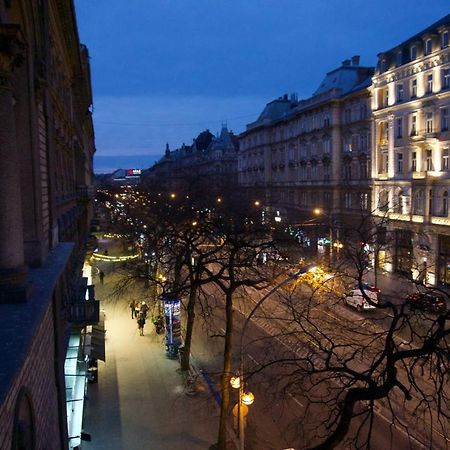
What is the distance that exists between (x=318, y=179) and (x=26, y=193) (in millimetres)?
45711

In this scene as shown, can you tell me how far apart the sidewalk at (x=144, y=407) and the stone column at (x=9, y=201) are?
364 inches

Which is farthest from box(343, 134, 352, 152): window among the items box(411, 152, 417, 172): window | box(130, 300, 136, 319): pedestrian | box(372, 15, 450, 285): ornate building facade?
box(130, 300, 136, 319): pedestrian

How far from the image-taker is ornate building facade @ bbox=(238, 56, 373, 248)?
47031 millimetres

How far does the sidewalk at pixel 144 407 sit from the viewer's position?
1576 cm

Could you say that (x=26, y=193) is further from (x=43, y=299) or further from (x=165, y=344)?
(x=165, y=344)

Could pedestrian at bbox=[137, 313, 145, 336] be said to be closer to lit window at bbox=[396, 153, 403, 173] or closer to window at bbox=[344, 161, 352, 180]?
lit window at bbox=[396, 153, 403, 173]

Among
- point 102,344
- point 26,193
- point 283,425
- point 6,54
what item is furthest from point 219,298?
point 6,54

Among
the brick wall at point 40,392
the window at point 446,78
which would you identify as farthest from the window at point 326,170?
the brick wall at point 40,392

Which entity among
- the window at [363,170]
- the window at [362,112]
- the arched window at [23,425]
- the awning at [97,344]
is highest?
the window at [362,112]

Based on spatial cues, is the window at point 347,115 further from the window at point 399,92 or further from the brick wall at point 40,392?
the brick wall at point 40,392

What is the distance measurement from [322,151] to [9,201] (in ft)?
156

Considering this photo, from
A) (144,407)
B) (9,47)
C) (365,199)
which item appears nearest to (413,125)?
(365,199)

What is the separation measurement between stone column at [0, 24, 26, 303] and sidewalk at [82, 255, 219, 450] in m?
9.25

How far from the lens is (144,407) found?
18.0 meters
